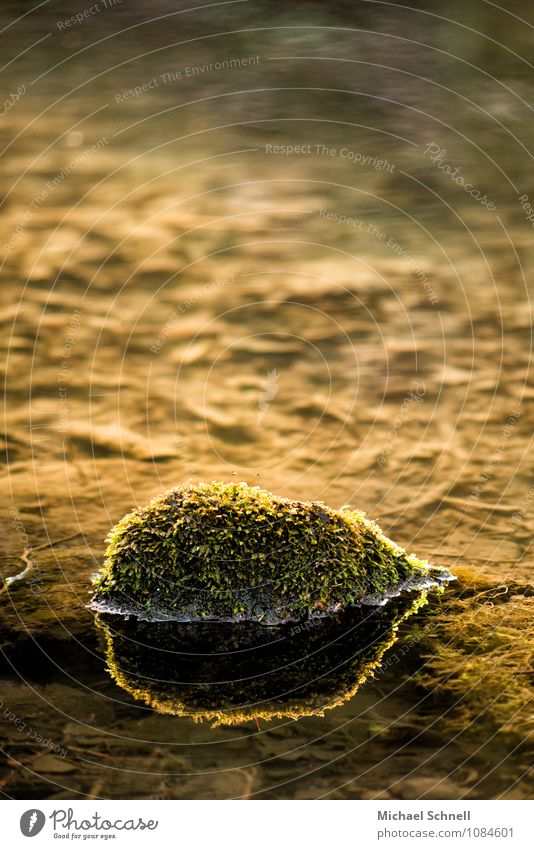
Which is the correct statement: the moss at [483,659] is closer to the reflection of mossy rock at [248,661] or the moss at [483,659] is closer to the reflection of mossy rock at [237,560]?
the reflection of mossy rock at [248,661]

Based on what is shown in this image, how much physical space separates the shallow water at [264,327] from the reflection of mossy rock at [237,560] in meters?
0.28

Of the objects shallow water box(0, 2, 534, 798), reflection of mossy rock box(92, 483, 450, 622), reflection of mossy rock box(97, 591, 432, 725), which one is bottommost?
reflection of mossy rock box(97, 591, 432, 725)

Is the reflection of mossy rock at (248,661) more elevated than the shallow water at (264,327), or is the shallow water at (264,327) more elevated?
the shallow water at (264,327)

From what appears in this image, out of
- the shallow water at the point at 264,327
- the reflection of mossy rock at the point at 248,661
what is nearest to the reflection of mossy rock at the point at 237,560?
the reflection of mossy rock at the point at 248,661

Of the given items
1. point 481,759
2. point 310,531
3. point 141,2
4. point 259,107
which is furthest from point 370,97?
point 481,759

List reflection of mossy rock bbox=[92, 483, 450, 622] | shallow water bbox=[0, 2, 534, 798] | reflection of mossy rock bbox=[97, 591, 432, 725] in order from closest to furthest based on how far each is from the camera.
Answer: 1. shallow water bbox=[0, 2, 534, 798]
2. reflection of mossy rock bbox=[97, 591, 432, 725]
3. reflection of mossy rock bbox=[92, 483, 450, 622]

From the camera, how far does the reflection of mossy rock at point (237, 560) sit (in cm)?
379

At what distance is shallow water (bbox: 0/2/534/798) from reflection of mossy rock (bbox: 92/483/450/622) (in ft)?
0.91

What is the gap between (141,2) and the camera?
13562mm

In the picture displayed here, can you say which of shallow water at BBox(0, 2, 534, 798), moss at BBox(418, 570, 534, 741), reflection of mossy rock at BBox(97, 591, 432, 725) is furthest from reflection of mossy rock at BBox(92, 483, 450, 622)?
moss at BBox(418, 570, 534, 741)

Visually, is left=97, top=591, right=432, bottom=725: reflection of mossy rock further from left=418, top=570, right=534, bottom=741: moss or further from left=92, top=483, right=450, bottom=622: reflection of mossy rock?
left=418, top=570, right=534, bottom=741: moss

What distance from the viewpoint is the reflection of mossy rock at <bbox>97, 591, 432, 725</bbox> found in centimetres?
325
